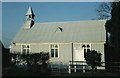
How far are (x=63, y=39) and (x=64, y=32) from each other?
124 cm

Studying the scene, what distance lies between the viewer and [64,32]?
31.1 meters

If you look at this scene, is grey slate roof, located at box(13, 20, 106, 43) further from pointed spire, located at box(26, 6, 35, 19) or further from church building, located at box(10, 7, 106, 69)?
pointed spire, located at box(26, 6, 35, 19)

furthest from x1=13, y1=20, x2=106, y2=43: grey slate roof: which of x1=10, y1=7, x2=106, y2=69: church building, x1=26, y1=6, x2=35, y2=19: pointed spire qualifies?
x1=26, y1=6, x2=35, y2=19: pointed spire

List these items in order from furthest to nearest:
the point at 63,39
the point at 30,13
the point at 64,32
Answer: the point at 30,13
the point at 64,32
the point at 63,39

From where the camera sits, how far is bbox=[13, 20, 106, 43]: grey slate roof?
29.6 m

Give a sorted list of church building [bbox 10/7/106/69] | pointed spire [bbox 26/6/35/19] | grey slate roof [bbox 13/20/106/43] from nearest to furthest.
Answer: church building [bbox 10/7/106/69] < grey slate roof [bbox 13/20/106/43] < pointed spire [bbox 26/6/35/19]

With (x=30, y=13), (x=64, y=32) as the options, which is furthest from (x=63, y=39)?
(x=30, y=13)

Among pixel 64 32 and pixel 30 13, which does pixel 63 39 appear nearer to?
pixel 64 32

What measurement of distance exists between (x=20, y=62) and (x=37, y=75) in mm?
1417

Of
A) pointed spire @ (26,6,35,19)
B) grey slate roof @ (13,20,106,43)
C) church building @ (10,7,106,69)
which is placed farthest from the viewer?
pointed spire @ (26,6,35,19)

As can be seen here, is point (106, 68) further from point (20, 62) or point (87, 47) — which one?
point (20, 62)

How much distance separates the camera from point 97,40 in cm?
2889

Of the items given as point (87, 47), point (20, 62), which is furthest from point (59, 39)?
point (20, 62)

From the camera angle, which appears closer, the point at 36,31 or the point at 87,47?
the point at 87,47
